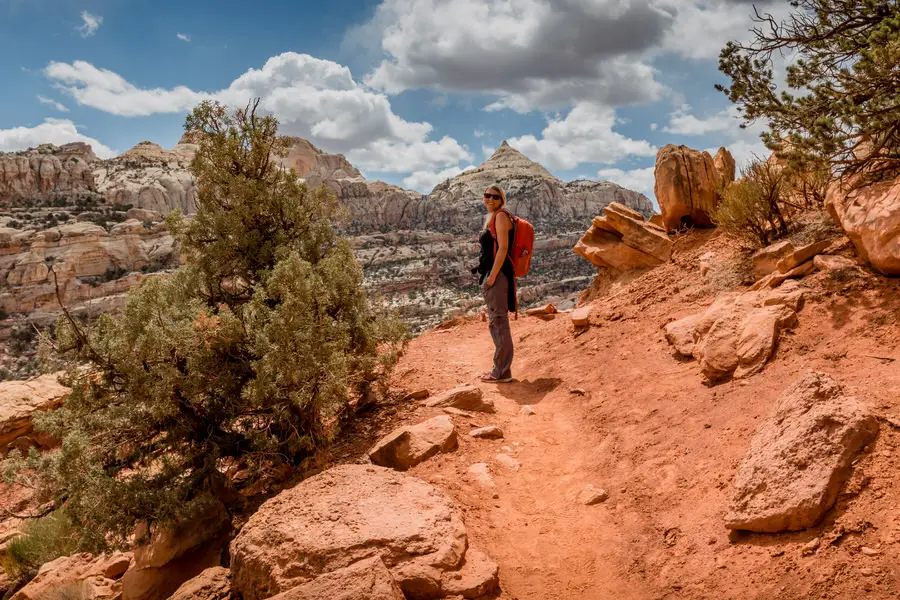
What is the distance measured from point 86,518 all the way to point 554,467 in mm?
3736

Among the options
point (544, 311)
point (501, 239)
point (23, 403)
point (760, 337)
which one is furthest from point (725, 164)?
point (23, 403)

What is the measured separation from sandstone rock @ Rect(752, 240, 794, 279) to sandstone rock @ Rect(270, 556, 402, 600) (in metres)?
5.30

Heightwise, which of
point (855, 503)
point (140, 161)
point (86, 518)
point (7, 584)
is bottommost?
point (7, 584)

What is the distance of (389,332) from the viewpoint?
5840 mm

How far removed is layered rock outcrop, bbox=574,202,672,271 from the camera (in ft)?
30.9

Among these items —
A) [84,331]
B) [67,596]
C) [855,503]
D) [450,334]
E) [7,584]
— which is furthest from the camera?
[450,334]

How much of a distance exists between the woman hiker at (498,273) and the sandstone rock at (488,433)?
61.3 inches

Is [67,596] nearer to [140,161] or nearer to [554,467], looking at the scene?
[554,467]

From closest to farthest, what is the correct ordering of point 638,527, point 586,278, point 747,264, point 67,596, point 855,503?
point 855,503 → point 638,527 → point 67,596 → point 747,264 → point 586,278

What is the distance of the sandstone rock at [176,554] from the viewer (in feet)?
14.9

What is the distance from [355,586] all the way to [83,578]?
15.7 feet

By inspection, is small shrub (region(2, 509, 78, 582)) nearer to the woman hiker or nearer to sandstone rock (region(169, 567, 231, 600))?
sandstone rock (region(169, 567, 231, 600))

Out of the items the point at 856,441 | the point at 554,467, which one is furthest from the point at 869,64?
the point at 554,467

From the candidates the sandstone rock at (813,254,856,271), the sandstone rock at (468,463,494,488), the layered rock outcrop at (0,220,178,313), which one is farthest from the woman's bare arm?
the layered rock outcrop at (0,220,178,313)
